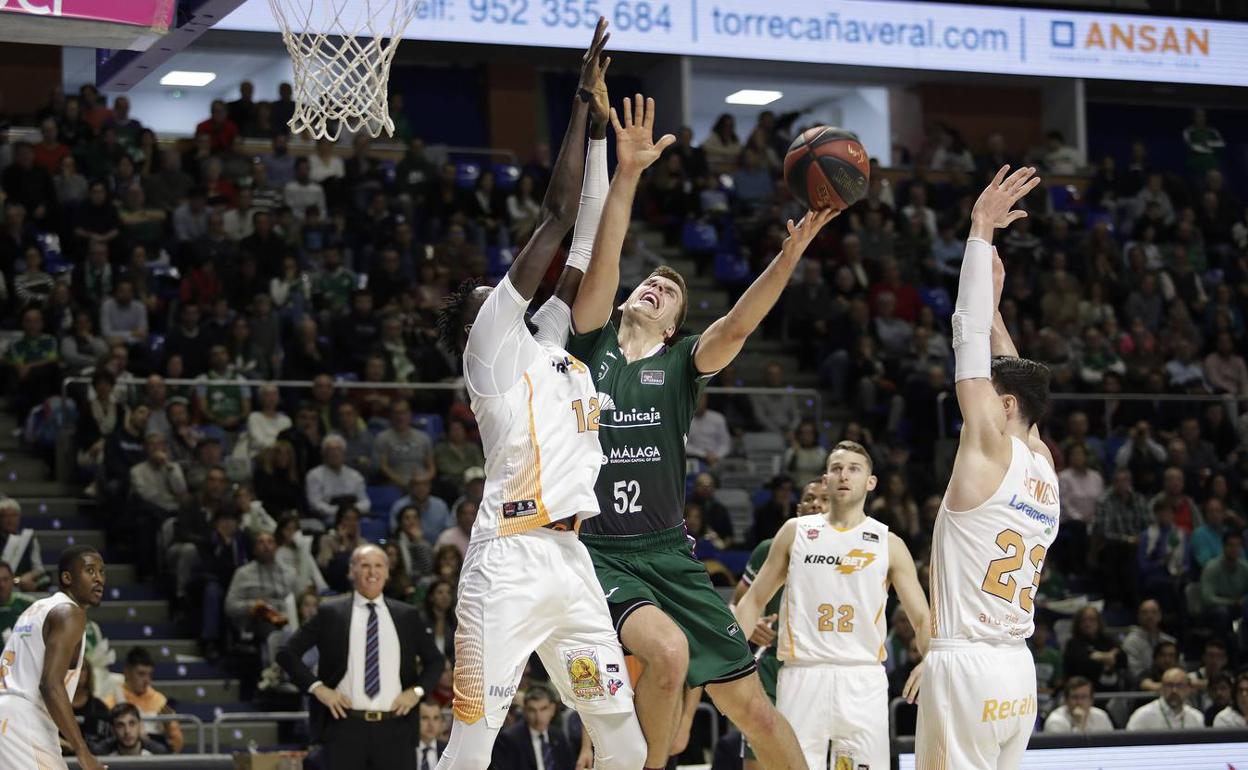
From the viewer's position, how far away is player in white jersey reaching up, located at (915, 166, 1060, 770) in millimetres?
5828

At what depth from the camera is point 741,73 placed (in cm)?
2241

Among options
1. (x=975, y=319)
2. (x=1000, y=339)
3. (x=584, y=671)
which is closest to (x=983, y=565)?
(x=975, y=319)

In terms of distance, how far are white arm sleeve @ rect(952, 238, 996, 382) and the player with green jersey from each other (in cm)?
60

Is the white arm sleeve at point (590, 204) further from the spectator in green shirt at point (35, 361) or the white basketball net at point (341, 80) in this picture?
the spectator in green shirt at point (35, 361)

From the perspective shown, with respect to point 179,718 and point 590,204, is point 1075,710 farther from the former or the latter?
point 590,204

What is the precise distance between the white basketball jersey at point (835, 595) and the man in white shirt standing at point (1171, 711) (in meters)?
4.71

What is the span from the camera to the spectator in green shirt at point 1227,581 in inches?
581

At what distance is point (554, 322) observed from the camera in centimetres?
622

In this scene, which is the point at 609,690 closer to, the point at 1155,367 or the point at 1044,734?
the point at 1044,734

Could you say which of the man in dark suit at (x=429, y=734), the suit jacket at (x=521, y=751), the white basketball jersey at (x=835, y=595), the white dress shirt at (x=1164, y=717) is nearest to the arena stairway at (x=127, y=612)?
the man in dark suit at (x=429, y=734)

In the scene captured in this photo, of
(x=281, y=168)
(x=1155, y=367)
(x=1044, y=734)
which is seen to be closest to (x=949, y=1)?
(x=1155, y=367)

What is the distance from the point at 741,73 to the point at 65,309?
36.0ft

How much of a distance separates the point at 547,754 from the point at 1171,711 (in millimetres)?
4782

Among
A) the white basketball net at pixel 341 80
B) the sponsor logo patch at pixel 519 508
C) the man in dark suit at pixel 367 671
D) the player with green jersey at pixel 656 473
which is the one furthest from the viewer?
the man in dark suit at pixel 367 671
